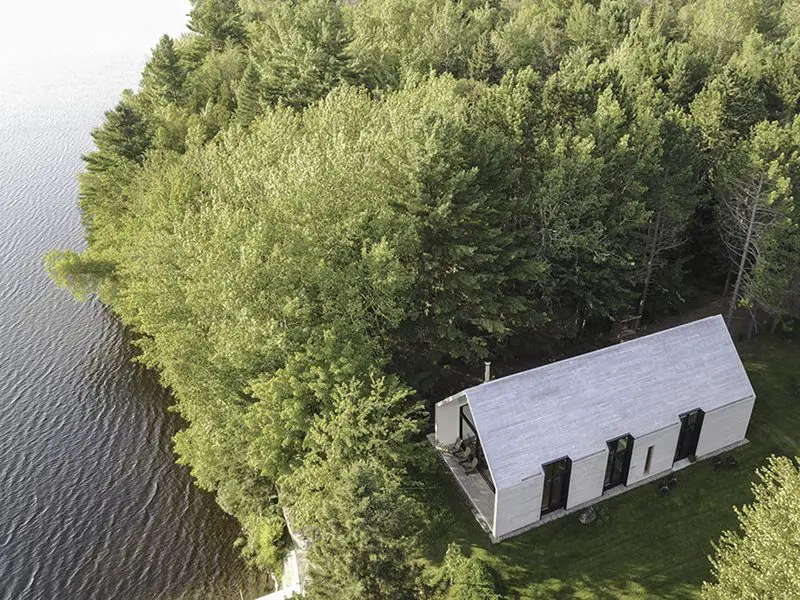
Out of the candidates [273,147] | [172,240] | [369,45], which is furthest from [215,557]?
[369,45]

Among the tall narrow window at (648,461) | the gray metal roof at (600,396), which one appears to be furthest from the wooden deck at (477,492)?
the tall narrow window at (648,461)

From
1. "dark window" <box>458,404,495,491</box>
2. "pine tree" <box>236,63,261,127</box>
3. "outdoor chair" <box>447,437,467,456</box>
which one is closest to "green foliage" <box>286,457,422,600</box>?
"dark window" <box>458,404,495,491</box>

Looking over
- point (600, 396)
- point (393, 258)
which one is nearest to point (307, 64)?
point (393, 258)

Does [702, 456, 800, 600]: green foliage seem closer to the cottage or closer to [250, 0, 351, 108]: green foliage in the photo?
the cottage

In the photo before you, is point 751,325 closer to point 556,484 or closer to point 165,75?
point 556,484

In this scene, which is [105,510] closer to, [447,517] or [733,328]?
[447,517]
